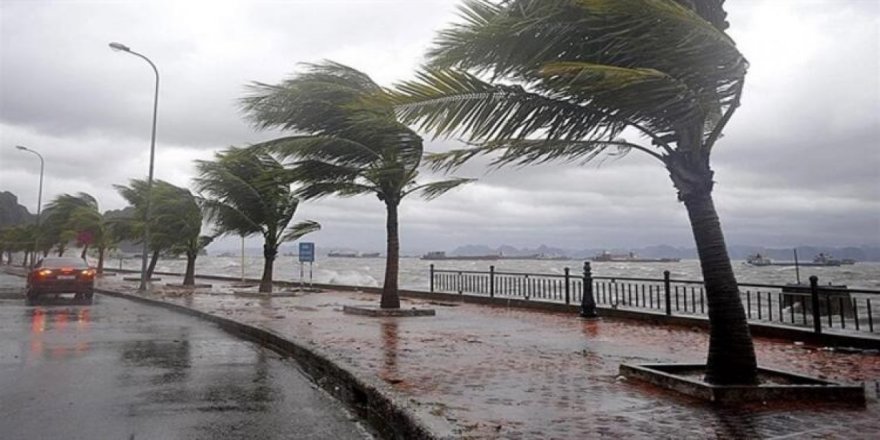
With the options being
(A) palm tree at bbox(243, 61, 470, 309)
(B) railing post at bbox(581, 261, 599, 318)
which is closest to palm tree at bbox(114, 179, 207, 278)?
(A) palm tree at bbox(243, 61, 470, 309)

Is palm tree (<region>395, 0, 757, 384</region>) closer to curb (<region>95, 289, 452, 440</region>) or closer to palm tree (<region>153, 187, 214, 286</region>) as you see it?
curb (<region>95, 289, 452, 440</region>)

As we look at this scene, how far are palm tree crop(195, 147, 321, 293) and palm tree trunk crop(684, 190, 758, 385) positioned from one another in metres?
16.6

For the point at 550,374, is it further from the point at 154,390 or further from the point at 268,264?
the point at 268,264

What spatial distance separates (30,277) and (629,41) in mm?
21995

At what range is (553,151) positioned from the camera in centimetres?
695

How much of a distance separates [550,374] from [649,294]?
9.95 meters

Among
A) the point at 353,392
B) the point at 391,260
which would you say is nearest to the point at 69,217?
the point at 391,260

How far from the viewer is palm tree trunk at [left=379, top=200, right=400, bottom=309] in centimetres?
1552

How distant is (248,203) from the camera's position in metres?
23.1

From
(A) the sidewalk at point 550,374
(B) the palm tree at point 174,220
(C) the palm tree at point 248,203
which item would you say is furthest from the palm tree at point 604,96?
(B) the palm tree at point 174,220

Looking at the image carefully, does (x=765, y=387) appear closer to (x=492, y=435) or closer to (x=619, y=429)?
(x=619, y=429)

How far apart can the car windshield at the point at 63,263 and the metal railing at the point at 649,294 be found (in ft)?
40.4

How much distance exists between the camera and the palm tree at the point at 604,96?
5.81 meters

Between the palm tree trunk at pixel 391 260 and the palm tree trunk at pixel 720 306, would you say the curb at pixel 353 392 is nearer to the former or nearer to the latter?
the palm tree trunk at pixel 720 306
